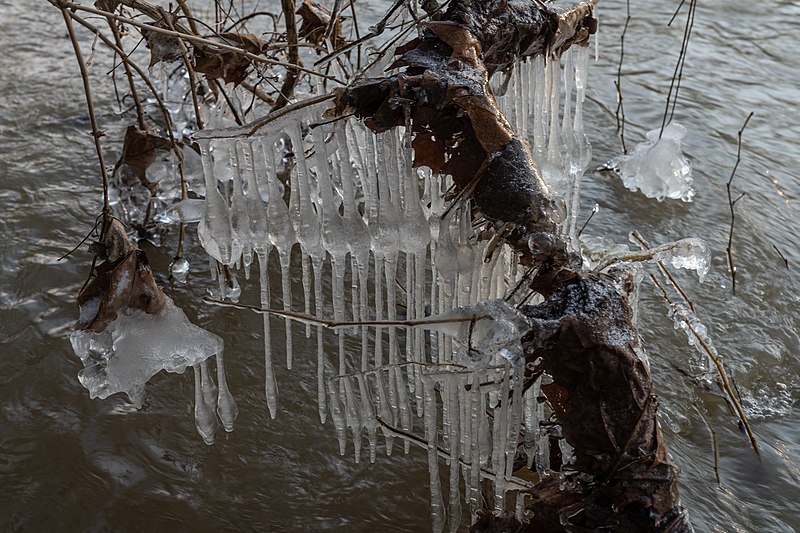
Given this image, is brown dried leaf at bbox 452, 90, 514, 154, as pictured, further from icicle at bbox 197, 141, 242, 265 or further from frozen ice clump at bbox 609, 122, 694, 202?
frozen ice clump at bbox 609, 122, 694, 202

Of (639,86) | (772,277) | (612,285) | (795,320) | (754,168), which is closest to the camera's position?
(612,285)

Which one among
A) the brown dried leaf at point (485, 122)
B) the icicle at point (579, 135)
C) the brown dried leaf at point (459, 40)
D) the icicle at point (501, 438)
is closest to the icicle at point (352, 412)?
the icicle at point (501, 438)

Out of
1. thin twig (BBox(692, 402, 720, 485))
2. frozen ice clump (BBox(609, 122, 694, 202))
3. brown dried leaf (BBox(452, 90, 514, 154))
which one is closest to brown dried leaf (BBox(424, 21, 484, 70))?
brown dried leaf (BBox(452, 90, 514, 154))

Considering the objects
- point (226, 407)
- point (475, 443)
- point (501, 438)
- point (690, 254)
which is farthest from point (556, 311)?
point (226, 407)

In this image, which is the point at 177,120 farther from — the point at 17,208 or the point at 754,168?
the point at 754,168

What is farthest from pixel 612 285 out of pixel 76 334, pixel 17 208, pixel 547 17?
pixel 17 208

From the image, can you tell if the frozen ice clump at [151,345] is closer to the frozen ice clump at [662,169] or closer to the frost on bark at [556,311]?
the frost on bark at [556,311]

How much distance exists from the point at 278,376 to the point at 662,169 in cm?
225

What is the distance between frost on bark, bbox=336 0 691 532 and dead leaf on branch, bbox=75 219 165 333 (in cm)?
67

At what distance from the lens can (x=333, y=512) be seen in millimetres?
2314

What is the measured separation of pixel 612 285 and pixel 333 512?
1135mm

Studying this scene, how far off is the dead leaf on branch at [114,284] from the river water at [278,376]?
630 millimetres

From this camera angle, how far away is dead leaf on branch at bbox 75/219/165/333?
195cm

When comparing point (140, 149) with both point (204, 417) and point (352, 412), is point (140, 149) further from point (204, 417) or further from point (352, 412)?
point (352, 412)
